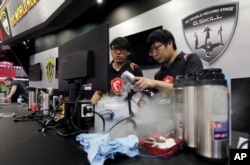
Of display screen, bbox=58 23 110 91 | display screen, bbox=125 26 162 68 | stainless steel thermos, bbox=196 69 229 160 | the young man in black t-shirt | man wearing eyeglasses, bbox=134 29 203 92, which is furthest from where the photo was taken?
the young man in black t-shirt

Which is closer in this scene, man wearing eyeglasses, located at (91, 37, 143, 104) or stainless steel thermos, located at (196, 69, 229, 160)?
stainless steel thermos, located at (196, 69, 229, 160)

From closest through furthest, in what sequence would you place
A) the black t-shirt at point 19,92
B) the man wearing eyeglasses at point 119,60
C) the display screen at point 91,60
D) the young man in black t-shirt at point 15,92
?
the display screen at point 91,60
the man wearing eyeglasses at point 119,60
the young man in black t-shirt at point 15,92
the black t-shirt at point 19,92

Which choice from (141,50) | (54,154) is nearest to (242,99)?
(54,154)

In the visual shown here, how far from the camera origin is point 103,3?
11.6 feet

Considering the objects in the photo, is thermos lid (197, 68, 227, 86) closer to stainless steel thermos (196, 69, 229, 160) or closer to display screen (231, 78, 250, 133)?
stainless steel thermos (196, 69, 229, 160)

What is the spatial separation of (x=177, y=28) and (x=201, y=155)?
6.61 ft

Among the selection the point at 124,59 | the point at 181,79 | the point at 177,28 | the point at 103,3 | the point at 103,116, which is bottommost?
the point at 103,116

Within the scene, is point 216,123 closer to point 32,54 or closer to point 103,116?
point 103,116

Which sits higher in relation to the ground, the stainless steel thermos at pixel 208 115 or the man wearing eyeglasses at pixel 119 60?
the man wearing eyeglasses at pixel 119 60

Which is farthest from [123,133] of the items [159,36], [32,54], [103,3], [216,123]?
[32,54]

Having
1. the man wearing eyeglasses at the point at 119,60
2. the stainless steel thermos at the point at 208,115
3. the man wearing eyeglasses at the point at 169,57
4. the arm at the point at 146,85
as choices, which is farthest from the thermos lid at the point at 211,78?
the man wearing eyeglasses at the point at 119,60

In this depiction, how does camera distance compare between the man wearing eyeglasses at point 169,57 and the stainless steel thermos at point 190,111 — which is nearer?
the stainless steel thermos at point 190,111

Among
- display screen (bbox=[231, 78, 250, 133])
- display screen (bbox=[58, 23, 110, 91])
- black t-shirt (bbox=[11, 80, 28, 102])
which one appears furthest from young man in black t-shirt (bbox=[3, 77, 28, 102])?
display screen (bbox=[231, 78, 250, 133])

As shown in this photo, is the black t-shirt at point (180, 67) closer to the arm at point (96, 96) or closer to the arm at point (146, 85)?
the arm at point (146, 85)
